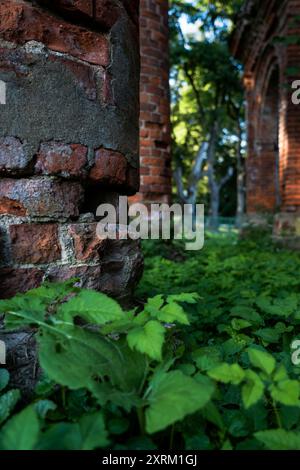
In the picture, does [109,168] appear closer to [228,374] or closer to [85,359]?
[85,359]

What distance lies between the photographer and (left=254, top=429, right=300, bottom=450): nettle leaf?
31.2 inches

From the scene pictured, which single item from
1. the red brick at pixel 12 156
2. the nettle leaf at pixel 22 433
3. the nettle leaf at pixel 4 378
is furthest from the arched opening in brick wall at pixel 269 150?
the nettle leaf at pixel 22 433

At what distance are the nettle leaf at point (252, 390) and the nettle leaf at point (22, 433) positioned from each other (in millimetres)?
443

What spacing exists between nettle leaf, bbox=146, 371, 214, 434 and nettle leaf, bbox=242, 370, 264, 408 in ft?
0.32

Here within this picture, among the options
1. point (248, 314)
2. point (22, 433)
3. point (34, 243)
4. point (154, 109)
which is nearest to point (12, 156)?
point (34, 243)

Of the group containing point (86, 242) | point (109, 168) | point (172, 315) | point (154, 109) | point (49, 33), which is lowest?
point (172, 315)

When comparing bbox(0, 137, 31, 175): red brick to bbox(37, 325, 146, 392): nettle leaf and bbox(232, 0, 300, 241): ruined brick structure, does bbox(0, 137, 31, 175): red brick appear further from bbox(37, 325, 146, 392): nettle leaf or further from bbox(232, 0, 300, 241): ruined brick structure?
bbox(232, 0, 300, 241): ruined brick structure

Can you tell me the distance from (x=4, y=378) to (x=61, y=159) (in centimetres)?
75

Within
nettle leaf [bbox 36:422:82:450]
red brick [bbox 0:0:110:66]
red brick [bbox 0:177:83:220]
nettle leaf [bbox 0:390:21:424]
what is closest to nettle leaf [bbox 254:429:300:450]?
nettle leaf [bbox 36:422:82:450]

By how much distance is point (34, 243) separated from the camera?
1.29 metres

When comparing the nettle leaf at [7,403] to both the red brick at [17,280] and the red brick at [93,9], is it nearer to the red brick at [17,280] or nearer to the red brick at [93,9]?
the red brick at [17,280]

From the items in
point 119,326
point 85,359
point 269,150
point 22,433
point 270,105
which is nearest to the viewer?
point 22,433

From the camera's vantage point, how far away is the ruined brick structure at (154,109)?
498 cm

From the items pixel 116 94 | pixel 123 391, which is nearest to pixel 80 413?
pixel 123 391
